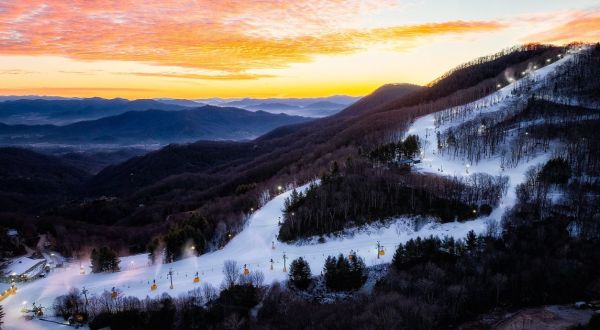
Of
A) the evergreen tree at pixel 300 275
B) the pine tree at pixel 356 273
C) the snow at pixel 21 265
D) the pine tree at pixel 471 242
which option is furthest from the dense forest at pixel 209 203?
the pine tree at pixel 471 242

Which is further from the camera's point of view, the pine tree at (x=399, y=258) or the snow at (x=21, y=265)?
the snow at (x=21, y=265)

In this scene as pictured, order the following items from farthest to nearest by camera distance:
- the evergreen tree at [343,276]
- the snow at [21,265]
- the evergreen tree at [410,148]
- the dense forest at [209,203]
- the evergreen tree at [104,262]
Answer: the evergreen tree at [410,148], the dense forest at [209,203], the snow at [21,265], the evergreen tree at [104,262], the evergreen tree at [343,276]

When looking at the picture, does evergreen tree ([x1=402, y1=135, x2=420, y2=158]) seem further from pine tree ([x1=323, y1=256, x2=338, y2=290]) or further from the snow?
the snow

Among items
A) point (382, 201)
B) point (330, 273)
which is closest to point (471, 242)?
point (382, 201)

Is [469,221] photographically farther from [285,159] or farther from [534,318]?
[285,159]

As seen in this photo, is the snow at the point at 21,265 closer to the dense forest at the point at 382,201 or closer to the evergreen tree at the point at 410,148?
the dense forest at the point at 382,201

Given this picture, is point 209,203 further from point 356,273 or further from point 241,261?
point 356,273

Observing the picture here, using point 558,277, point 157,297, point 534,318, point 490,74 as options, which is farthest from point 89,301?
point 490,74

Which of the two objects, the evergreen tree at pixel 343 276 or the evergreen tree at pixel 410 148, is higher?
the evergreen tree at pixel 410 148

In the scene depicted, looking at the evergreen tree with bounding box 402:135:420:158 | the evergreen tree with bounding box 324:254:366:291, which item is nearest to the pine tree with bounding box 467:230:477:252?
the evergreen tree with bounding box 324:254:366:291
